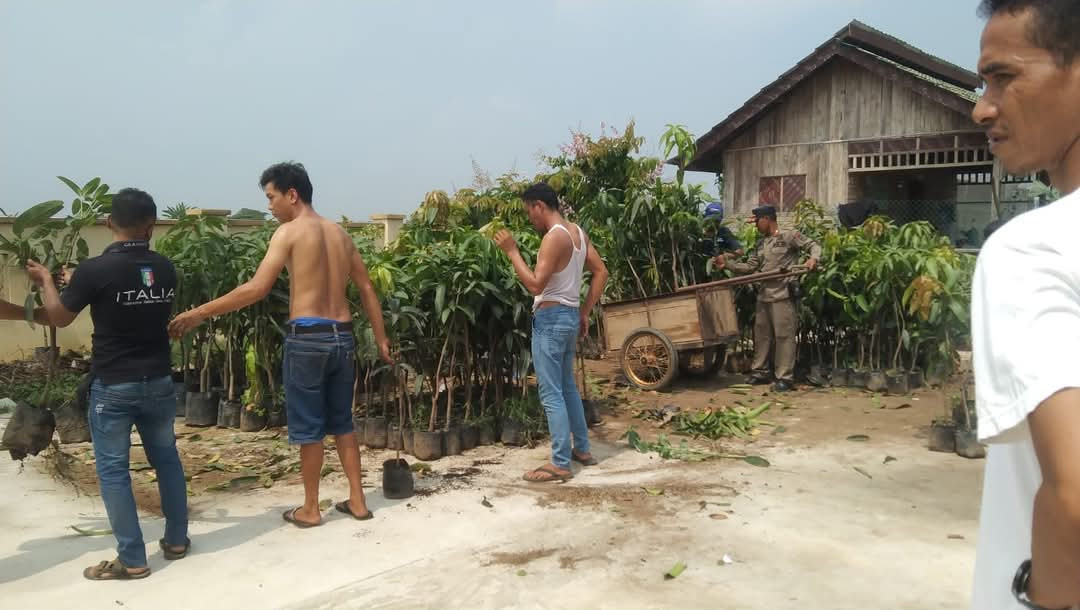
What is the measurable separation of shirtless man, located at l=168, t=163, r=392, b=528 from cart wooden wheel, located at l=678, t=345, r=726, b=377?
4816 mm

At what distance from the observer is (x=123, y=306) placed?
3760 mm

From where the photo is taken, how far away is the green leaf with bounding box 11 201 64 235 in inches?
181

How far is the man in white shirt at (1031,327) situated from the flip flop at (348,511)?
3.88m

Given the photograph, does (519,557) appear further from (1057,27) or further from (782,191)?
(782,191)

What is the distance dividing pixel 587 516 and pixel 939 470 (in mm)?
2620

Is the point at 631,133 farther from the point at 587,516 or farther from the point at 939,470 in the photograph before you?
the point at 587,516

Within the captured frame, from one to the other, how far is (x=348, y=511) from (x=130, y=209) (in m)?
2.06

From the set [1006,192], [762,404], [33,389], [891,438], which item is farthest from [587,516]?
[1006,192]

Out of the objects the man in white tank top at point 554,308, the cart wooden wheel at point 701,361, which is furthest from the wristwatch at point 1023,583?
the cart wooden wheel at point 701,361

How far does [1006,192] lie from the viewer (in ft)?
45.0

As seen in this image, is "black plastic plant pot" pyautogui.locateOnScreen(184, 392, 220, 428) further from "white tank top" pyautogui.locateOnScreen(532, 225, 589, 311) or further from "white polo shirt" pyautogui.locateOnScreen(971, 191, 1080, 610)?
"white polo shirt" pyautogui.locateOnScreen(971, 191, 1080, 610)

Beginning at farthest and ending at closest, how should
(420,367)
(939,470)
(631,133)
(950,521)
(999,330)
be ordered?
(631,133)
(420,367)
(939,470)
(950,521)
(999,330)

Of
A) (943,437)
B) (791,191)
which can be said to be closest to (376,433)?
(943,437)

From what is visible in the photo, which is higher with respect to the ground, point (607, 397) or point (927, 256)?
point (927, 256)
